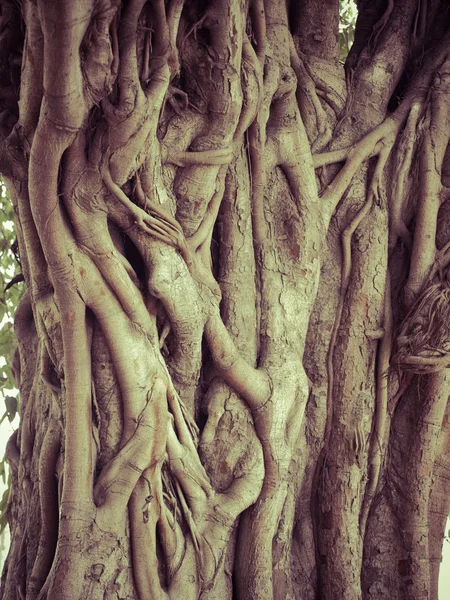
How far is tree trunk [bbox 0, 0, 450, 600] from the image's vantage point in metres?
2.08

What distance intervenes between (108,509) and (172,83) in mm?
1289

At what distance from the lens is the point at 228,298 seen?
2467mm

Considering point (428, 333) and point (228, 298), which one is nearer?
point (228, 298)

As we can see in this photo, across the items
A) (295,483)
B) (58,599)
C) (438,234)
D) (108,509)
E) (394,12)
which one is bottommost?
(58,599)

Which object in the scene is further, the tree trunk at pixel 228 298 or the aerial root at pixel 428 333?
the aerial root at pixel 428 333

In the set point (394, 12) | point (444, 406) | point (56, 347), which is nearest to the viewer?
point (56, 347)

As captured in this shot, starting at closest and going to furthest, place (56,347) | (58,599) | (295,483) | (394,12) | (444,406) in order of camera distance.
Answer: (58,599), (56,347), (295,483), (444,406), (394,12)

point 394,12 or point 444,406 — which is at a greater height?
point 394,12

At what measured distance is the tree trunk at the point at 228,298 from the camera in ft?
6.81

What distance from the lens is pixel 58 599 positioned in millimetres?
2059

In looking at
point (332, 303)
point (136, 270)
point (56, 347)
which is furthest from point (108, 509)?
point (332, 303)

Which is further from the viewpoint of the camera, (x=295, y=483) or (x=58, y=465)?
(x=295, y=483)

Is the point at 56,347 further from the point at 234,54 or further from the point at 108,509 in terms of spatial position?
the point at 234,54

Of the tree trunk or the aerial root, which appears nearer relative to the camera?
the tree trunk
